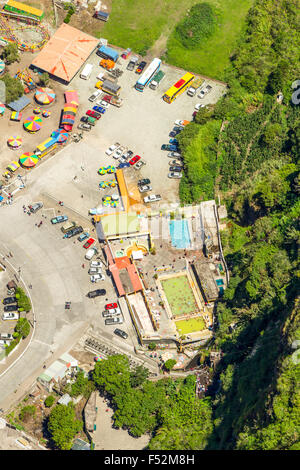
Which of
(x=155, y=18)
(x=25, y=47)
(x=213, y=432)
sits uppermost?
(x=155, y=18)

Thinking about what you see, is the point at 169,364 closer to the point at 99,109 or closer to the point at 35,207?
the point at 35,207

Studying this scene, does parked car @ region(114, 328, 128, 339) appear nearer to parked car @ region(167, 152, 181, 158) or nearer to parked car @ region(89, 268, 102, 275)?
parked car @ region(89, 268, 102, 275)

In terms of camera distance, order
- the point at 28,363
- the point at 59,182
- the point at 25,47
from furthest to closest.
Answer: the point at 25,47 < the point at 59,182 < the point at 28,363

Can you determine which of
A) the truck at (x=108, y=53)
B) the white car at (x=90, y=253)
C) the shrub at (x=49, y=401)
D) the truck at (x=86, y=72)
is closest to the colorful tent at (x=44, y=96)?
the truck at (x=86, y=72)

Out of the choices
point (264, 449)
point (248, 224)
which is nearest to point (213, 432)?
point (264, 449)

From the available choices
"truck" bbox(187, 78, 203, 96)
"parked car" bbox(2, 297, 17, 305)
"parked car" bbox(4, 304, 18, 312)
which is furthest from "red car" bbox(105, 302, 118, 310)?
"truck" bbox(187, 78, 203, 96)

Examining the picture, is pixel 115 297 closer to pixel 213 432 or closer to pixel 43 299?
pixel 43 299

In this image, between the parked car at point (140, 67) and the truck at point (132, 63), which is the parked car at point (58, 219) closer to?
the parked car at point (140, 67)
